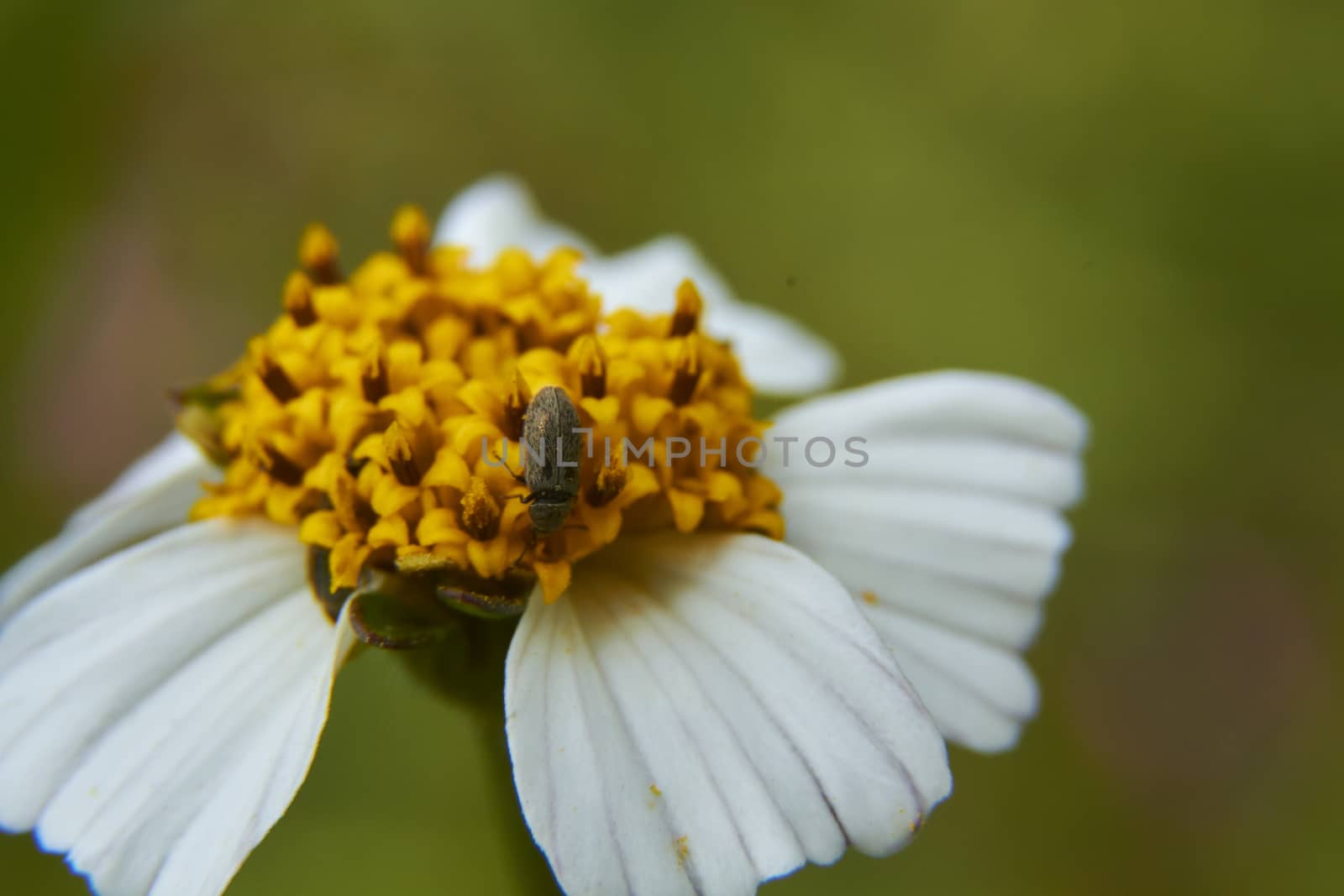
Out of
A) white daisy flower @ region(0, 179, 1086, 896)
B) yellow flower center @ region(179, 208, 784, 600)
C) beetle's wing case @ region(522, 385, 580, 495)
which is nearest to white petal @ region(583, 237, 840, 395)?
white daisy flower @ region(0, 179, 1086, 896)

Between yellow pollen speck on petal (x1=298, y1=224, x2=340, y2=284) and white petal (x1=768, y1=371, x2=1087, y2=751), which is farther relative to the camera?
yellow pollen speck on petal (x1=298, y1=224, x2=340, y2=284)

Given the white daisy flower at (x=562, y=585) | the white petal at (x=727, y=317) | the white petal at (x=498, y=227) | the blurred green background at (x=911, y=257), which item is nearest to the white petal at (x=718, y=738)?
the white daisy flower at (x=562, y=585)

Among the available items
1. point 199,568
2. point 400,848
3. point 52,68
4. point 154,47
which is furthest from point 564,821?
point 154,47

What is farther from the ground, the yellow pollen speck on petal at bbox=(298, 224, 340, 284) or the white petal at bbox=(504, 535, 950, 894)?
the yellow pollen speck on petal at bbox=(298, 224, 340, 284)

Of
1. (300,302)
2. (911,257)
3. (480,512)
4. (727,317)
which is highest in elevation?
(300,302)

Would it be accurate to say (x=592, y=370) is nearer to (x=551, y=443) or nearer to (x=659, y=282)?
(x=551, y=443)

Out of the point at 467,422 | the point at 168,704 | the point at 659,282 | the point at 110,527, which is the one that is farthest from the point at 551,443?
the point at 659,282

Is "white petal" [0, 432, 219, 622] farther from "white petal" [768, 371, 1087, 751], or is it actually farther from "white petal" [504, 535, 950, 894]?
"white petal" [768, 371, 1087, 751]

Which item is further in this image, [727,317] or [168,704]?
[727,317]
